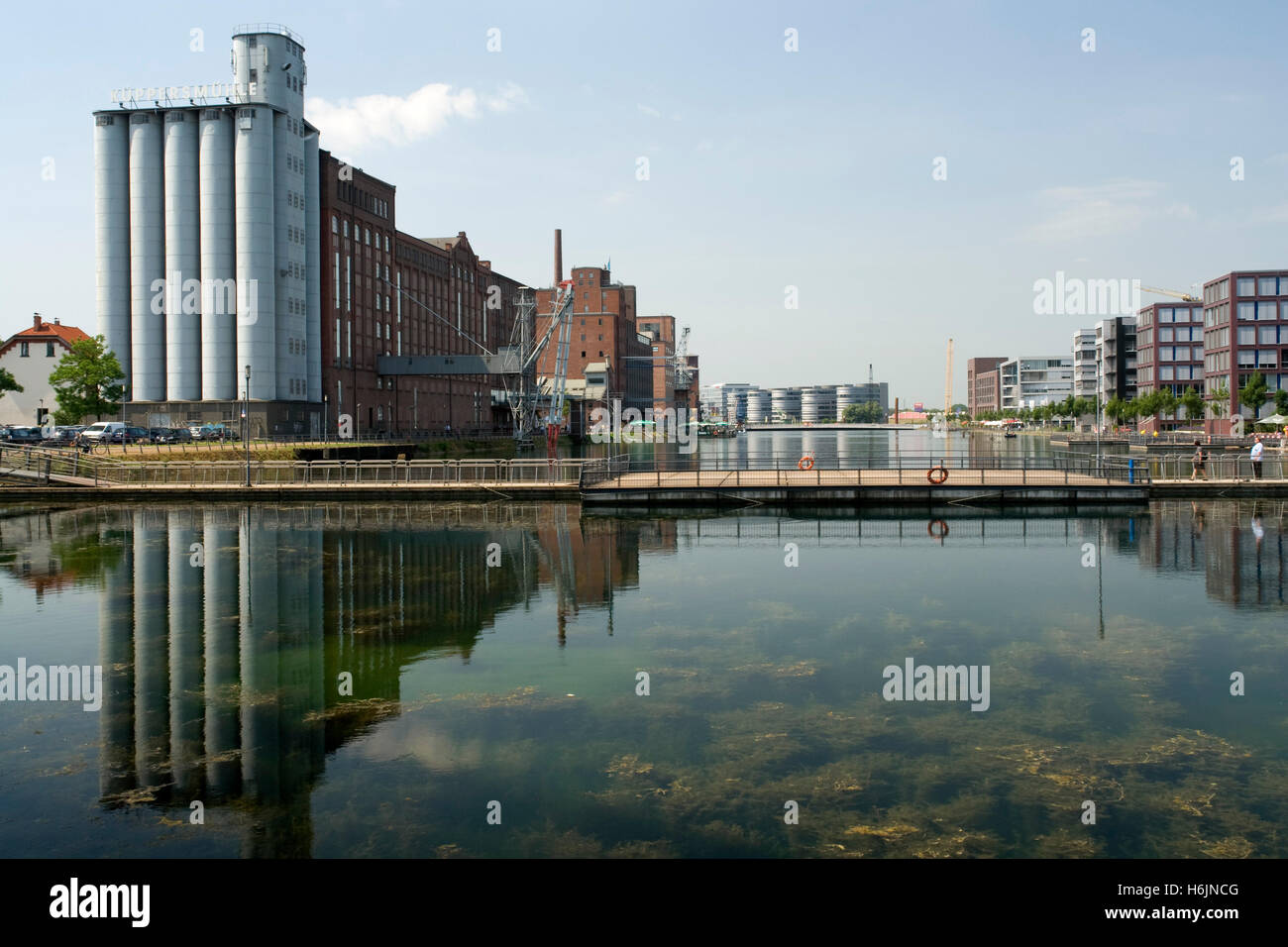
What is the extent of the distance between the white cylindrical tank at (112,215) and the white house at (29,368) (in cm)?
1854

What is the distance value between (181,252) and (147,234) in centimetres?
374

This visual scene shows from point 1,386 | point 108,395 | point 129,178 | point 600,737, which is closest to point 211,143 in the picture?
point 129,178

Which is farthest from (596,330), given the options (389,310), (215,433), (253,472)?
(253,472)

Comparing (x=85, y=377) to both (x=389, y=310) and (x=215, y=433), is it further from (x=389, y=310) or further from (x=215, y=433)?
(x=389, y=310)

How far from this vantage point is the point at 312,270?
303ft

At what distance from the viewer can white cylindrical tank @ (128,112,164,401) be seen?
3334 inches

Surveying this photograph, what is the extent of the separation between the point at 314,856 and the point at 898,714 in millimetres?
9661

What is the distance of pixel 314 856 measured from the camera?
37.8 feet

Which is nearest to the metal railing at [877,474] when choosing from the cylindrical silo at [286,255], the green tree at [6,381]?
the cylindrical silo at [286,255]

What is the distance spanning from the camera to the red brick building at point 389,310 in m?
96.2

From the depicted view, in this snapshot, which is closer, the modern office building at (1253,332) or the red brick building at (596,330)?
the modern office building at (1253,332)

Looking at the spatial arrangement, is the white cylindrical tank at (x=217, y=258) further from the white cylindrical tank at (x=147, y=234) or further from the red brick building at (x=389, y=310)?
the red brick building at (x=389, y=310)

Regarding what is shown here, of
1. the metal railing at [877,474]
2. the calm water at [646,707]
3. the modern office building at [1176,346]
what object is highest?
the modern office building at [1176,346]

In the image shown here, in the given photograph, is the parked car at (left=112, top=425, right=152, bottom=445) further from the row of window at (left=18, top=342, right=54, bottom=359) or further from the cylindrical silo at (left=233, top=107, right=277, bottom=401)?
the row of window at (left=18, top=342, right=54, bottom=359)
